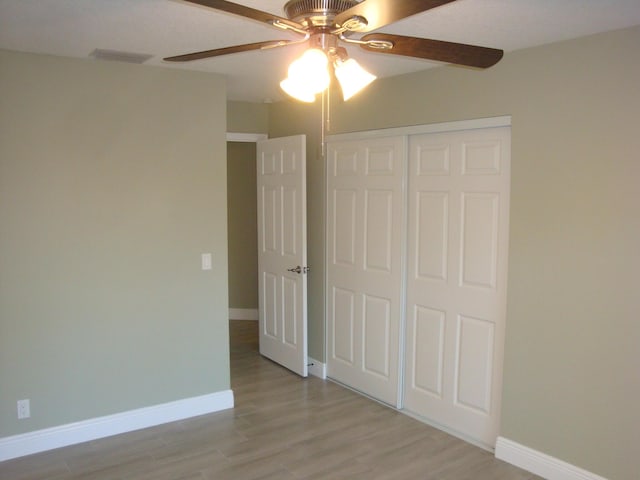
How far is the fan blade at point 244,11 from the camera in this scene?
1.45m

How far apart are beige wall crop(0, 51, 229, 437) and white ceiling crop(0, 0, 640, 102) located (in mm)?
323

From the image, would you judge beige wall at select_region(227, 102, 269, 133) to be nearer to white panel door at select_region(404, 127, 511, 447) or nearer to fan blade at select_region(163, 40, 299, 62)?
white panel door at select_region(404, 127, 511, 447)

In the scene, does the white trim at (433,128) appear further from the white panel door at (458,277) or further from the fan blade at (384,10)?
the fan blade at (384,10)

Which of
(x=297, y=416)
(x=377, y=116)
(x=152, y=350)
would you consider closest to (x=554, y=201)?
(x=377, y=116)

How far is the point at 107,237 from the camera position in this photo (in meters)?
3.48

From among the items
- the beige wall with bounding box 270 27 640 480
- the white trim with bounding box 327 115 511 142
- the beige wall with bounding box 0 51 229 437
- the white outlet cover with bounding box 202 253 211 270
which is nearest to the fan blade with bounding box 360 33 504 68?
the beige wall with bounding box 270 27 640 480

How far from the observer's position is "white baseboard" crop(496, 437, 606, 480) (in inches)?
114

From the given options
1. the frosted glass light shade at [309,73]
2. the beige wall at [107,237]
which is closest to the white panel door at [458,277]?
the beige wall at [107,237]

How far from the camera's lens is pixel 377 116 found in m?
3.93

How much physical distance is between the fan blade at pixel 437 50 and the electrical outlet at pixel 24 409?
297 centimetres

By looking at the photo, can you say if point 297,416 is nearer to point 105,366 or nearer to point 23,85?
point 105,366

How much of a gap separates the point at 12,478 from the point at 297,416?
5.90 feet

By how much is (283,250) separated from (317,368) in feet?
3.56

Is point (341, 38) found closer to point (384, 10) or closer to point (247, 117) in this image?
point (384, 10)
